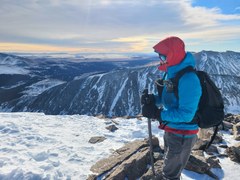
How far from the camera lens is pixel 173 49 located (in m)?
5.27

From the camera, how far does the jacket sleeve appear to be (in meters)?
4.97

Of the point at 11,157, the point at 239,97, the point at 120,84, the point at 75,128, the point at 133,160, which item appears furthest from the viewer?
the point at 120,84

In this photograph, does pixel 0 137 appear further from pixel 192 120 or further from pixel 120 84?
pixel 120 84

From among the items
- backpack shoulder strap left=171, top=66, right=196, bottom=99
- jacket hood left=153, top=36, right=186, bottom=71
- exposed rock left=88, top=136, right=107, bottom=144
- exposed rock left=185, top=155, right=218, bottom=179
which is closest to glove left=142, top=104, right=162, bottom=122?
backpack shoulder strap left=171, top=66, right=196, bottom=99

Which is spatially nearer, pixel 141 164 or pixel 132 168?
pixel 132 168

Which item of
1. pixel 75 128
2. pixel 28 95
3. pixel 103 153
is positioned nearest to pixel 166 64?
pixel 103 153

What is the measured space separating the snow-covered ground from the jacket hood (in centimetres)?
A: 435

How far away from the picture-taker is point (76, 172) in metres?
8.64

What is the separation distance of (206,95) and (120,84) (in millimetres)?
175938

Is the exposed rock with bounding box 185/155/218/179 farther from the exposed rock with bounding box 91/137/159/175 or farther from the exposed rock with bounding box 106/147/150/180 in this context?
the exposed rock with bounding box 91/137/159/175

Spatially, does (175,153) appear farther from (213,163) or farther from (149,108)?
(213,163)

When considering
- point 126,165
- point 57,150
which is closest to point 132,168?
point 126,165

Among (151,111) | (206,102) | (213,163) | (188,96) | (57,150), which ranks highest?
(188,96)

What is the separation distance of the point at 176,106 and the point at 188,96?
0.53 meters
